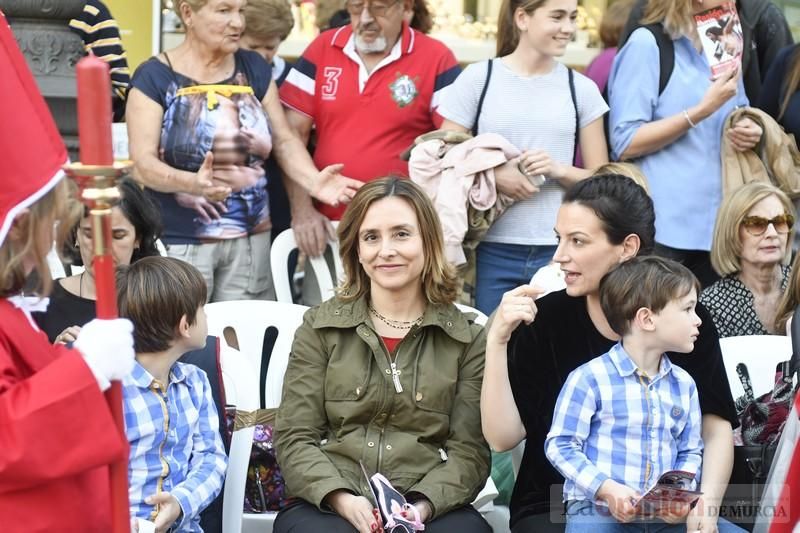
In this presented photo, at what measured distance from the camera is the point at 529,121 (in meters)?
4.60

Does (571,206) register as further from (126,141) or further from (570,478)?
(126,141)

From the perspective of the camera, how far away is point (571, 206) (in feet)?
11.5

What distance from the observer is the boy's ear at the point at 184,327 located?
319cm

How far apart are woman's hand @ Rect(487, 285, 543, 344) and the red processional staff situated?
1169mm

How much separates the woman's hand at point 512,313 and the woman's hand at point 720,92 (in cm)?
159

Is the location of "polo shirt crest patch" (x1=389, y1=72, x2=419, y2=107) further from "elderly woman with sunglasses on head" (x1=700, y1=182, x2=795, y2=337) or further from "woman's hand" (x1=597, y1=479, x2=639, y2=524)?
"woman's hand" (x1=597, y1=479, x2=639, y2=524)

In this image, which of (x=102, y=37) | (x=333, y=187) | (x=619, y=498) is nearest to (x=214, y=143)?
(x=333, y=187)

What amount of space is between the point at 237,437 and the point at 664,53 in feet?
7.47

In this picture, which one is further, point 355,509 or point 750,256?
point 750,256

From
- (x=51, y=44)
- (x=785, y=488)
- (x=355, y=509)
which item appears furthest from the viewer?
(x=51, y=44)

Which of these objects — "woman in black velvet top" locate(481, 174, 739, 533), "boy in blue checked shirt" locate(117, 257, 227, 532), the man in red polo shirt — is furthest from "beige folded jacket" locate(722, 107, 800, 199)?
"boy in blue checked shirt" locate(117, 257, 227, 532)

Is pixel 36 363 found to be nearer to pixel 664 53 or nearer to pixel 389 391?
pixel 389 391

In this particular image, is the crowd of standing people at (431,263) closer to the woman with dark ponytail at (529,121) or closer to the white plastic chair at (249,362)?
the woman with dark ponytail at (529,121)

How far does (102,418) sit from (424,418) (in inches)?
51.0
